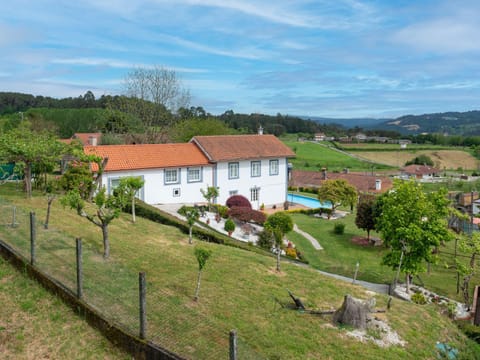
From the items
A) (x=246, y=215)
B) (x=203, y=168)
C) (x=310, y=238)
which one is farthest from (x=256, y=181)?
(x=310, y=238)

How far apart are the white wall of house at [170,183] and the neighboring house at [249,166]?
130cm

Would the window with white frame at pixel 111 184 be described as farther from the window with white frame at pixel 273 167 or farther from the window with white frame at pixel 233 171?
the window with white frame at pixel 273 167

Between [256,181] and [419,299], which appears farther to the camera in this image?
[256,181]

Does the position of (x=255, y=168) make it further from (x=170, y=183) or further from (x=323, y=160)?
(x=323, y=160)

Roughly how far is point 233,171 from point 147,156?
753cm

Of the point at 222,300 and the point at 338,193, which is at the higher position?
the point at 222,300

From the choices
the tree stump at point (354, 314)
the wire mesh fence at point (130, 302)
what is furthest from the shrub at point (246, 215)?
the tree stump at point (354, 314)

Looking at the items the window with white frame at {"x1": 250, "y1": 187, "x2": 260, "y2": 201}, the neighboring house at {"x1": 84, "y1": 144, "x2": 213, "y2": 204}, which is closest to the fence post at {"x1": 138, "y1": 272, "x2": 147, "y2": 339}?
the neighboring house at {"x1": 84, "y1": 144, "x2": 213, "y2": 204}

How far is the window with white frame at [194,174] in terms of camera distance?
33.0m

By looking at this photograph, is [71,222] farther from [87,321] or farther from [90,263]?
[87,321]

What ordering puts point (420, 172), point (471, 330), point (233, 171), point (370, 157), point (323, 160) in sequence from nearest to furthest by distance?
point (471, 330), point (233, 171), point (420, 172), point (323, 160), point (370, 157)

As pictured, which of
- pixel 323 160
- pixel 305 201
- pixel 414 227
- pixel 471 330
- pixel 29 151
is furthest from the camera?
pixel 323 160

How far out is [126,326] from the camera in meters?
8.33

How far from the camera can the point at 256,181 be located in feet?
123
